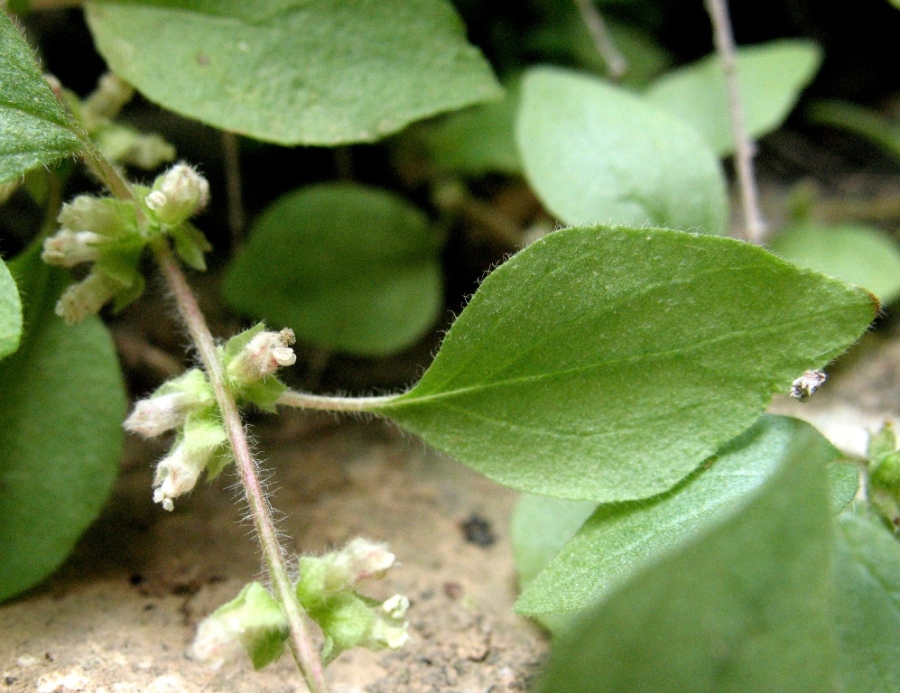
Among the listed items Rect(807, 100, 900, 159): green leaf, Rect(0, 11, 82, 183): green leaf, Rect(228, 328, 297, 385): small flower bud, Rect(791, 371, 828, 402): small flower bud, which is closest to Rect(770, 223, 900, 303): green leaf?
Rect(807, 100, 900, 159): green leaf

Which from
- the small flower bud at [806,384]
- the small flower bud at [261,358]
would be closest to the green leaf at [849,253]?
the small flower bud at [806,384]

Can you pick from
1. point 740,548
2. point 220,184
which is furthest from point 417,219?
point 740,548

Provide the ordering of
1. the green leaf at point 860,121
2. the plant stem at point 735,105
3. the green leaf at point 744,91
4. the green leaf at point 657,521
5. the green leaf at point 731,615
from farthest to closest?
the green leaf at point 860,121, the green leaf at point 744,91, the plant stem at point 735,105, the green leaf at point 657,521, the green leaf at point 731,615

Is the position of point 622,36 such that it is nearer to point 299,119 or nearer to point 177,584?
point 299,119

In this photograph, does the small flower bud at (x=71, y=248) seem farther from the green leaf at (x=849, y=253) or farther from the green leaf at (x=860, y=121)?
the green leaf at (x=860, y=121)

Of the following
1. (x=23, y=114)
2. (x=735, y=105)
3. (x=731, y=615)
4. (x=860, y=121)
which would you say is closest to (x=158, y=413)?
(x=23, y=114)

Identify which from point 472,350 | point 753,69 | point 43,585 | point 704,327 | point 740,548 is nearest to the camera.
→ point 740,548
